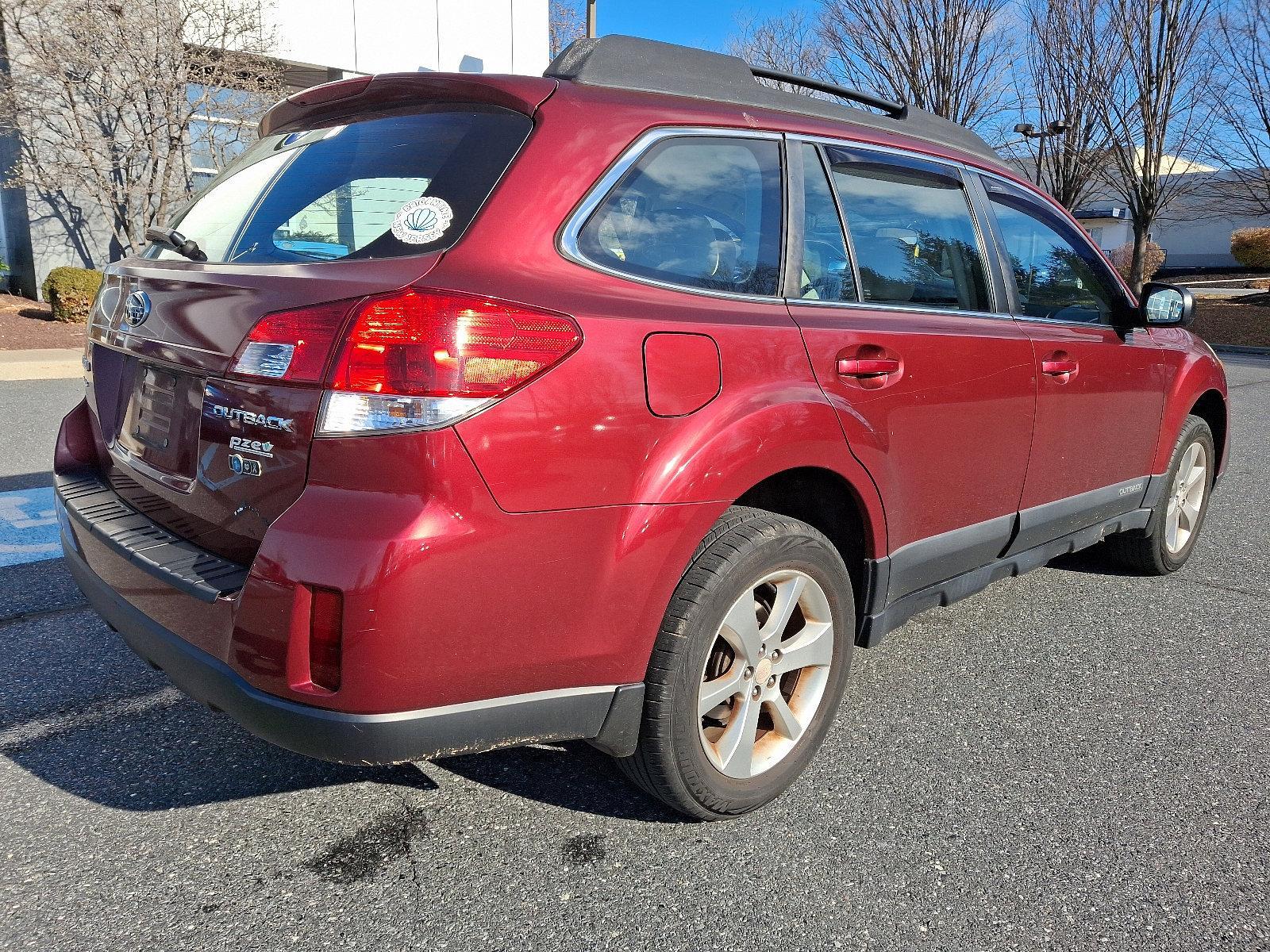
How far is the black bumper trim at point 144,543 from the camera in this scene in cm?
211

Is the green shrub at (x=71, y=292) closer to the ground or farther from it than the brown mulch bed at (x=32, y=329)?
farther from it

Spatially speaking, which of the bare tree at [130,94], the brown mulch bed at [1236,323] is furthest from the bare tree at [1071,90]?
the bare tree at [130,94]

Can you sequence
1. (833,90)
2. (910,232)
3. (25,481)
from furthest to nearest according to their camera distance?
(25,481), (833,90), (910,232)

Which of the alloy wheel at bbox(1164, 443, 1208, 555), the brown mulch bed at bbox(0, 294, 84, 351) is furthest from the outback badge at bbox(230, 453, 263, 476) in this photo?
the brown mulch bed at bbox(0, 294, 84, 351)

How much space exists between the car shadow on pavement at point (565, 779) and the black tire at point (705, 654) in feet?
0.61

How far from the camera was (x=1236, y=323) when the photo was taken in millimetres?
23094

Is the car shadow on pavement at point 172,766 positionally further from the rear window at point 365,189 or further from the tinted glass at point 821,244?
the tinted glass at point 821,244

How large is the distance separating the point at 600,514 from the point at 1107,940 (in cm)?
144

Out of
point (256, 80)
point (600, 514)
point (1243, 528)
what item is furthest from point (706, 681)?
point (256, 80)

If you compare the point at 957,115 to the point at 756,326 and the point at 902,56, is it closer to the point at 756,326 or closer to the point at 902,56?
the point at 902,56

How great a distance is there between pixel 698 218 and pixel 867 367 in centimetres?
63

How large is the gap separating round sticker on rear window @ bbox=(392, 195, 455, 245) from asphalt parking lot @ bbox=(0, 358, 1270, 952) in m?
1.44

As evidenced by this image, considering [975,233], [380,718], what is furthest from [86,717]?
[975,233]

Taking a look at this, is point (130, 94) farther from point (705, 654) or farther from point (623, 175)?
point (705, 654)
